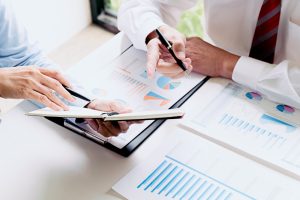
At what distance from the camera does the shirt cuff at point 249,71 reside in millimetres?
1126

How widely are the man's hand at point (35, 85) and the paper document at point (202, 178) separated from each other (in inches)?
9.8

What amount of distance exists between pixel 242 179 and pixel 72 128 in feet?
1.39

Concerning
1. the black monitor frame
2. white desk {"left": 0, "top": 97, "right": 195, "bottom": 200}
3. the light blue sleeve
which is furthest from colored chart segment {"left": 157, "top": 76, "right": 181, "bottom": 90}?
the black monitor frame

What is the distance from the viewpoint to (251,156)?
981 mm

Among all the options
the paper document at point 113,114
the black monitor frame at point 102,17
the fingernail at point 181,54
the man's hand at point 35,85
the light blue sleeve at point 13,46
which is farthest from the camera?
the black monitor frame at point 102,17

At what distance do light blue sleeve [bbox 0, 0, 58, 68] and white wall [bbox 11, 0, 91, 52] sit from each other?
87 cm

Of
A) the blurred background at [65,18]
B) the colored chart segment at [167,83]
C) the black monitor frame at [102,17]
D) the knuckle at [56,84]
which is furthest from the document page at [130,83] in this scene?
the black monitor frame at [102,17]

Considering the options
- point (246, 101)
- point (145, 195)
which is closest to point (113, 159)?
point (145, 195)

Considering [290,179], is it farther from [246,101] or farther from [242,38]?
[242,38]

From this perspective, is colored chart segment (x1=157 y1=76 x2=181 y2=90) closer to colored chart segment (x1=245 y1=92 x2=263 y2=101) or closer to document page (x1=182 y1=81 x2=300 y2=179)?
document page (x1=182 y1=81 x2=300 y2=179)

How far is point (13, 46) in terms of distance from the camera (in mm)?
1363

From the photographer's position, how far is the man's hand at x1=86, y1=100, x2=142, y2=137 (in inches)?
40.7

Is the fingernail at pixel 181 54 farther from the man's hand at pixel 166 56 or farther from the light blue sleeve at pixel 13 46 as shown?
the light blue sleeve at pixel 13 46

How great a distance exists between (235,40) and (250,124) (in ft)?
1.21
